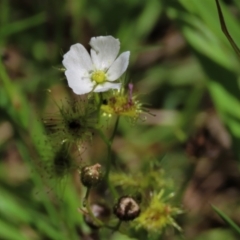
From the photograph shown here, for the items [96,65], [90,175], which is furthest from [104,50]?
[90,175]

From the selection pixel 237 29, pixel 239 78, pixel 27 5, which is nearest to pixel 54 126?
pixel 237 29

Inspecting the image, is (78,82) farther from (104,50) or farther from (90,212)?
(90,212)

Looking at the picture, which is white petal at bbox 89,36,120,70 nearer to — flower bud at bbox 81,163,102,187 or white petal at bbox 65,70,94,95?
white petal at bbox 65,70,94,95

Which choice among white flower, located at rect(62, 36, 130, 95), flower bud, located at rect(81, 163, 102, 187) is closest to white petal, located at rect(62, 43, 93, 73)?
white flower, located at rect(62, 36, 130, 95)

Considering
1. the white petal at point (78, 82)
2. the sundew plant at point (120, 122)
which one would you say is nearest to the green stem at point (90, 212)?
the sundew plant at point (120, 122)

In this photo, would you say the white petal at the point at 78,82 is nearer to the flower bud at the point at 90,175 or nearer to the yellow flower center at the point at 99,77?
the yellow flower center at the point at 99,77

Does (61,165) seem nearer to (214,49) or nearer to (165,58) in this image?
(214,49)
